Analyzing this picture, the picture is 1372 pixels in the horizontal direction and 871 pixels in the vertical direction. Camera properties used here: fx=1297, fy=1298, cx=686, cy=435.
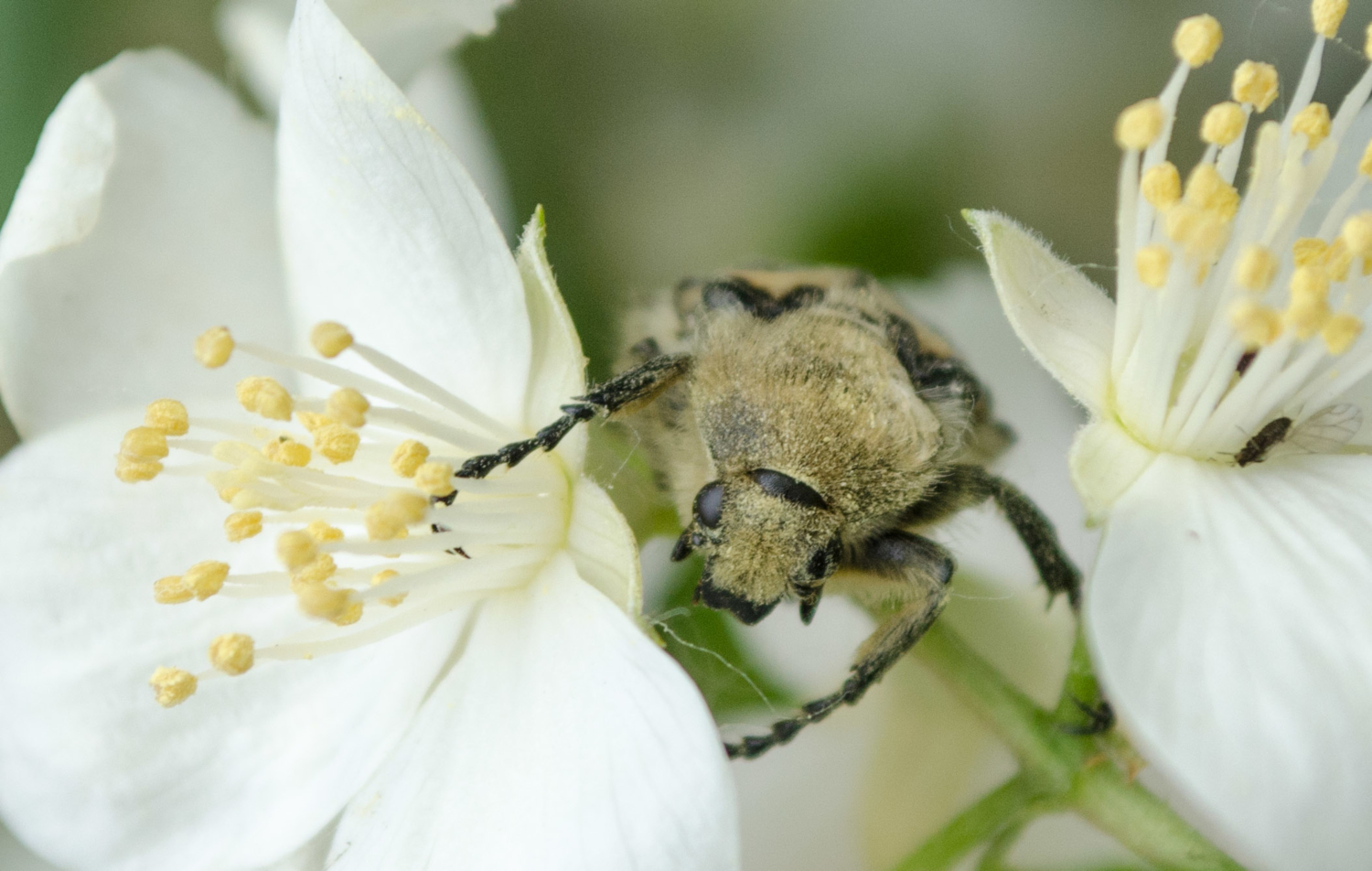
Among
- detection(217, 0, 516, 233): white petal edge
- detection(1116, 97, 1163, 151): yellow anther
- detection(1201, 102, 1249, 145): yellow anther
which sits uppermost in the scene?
detection(217, 0, 516, 233): white petal edge

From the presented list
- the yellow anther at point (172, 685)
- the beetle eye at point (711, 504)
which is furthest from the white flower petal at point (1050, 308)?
the yellow anther at point (172, 685)

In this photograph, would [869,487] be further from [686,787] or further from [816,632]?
[816,632]

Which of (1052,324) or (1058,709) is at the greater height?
(1052,324)

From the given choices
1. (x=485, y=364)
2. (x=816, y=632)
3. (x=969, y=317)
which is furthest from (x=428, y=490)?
(x=969, y=317)

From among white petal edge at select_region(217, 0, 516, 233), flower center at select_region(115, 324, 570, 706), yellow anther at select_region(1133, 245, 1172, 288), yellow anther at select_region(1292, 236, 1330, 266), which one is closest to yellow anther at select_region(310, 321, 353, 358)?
flower center at select_region(115, 324, 570, 706)

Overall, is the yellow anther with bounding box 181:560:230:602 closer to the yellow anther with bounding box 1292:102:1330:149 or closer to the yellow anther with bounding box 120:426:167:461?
the yellow anther with bounding box 120:426:167:461
